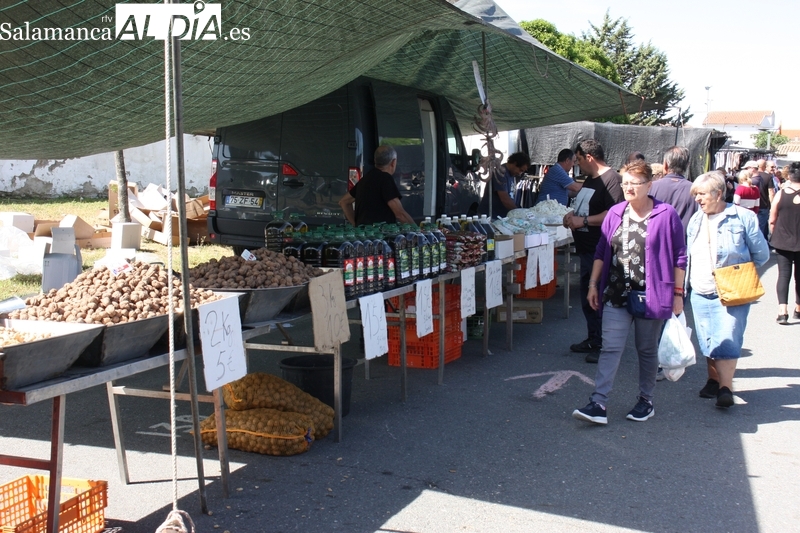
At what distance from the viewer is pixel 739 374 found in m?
7.18

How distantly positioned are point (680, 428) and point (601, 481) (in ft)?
4.39

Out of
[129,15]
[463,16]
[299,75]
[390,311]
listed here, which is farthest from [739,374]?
[129,15]

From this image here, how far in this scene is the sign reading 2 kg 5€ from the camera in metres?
3.70

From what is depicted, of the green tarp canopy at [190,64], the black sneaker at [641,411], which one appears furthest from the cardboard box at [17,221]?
the black sneaker at [641,411]

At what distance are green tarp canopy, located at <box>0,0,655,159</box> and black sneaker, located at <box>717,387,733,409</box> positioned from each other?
3.27m

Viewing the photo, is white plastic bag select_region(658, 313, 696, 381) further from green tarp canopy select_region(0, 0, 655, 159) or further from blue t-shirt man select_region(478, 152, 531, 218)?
blue t-shirt man select_region(478, 152, 531, 218)

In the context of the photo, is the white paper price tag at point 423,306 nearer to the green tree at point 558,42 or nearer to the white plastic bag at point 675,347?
the white plastic bag at point 675,347

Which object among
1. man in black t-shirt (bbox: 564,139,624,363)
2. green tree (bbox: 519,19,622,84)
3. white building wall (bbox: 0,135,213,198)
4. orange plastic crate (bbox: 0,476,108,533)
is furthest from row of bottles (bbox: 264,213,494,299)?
green tree (bbox: 519,19,622,84)

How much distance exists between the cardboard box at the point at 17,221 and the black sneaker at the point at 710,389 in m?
10.3

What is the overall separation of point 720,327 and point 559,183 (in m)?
4.63

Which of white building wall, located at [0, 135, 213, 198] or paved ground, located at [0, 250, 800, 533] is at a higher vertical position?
white building wall, located at [0, 135, 213, 198]

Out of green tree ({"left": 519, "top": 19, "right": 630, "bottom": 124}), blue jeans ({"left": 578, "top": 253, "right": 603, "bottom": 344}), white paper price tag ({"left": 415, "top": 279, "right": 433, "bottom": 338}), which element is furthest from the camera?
green tree ({"left": 519, "top": 19, "right": 630, "bottom": 124})

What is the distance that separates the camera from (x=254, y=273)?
430 centimetres

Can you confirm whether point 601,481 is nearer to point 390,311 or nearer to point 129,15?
point 390,311
